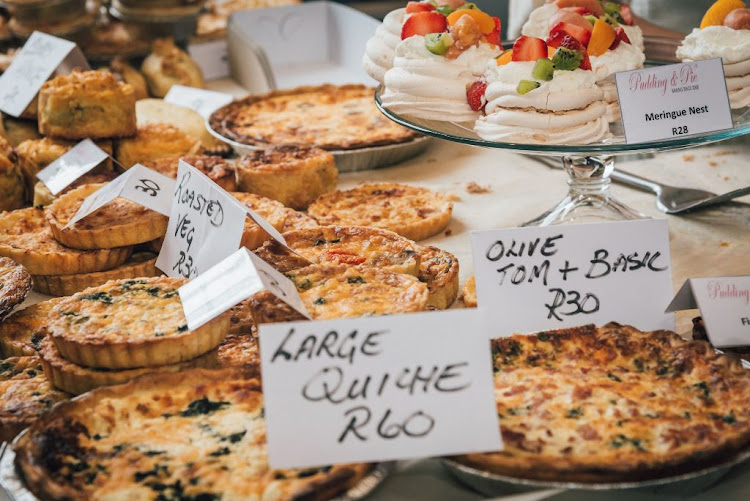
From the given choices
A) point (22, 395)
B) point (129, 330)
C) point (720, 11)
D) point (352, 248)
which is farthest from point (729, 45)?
point (22, 395)

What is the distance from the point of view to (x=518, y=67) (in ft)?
6.76

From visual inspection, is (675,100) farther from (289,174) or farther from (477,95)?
(289,174)

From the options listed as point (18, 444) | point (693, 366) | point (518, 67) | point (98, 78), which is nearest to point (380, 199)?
point (518, 67)

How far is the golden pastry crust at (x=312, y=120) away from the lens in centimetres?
290

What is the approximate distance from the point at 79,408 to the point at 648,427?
92 centimetres

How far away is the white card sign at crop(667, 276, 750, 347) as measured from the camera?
5.29ft

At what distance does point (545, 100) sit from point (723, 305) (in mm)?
628

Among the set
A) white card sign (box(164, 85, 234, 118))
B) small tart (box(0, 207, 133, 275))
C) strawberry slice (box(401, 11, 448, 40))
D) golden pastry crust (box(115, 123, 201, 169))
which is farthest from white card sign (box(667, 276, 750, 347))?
white card sign (box(164, 85, 234, 118))

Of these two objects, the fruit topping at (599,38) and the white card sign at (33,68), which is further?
the white card sign at (33,68)

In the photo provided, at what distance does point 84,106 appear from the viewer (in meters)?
2.58

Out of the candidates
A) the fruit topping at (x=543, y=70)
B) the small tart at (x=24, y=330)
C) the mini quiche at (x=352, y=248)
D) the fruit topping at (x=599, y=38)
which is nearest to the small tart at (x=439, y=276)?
the mini quiche at (x=352, y=248)

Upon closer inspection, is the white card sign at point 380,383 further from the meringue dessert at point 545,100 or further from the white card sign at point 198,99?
the white card sign at point 198,99

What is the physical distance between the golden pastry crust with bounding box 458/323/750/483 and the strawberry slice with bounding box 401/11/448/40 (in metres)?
1.06

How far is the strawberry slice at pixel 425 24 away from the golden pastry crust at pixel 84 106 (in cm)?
89
